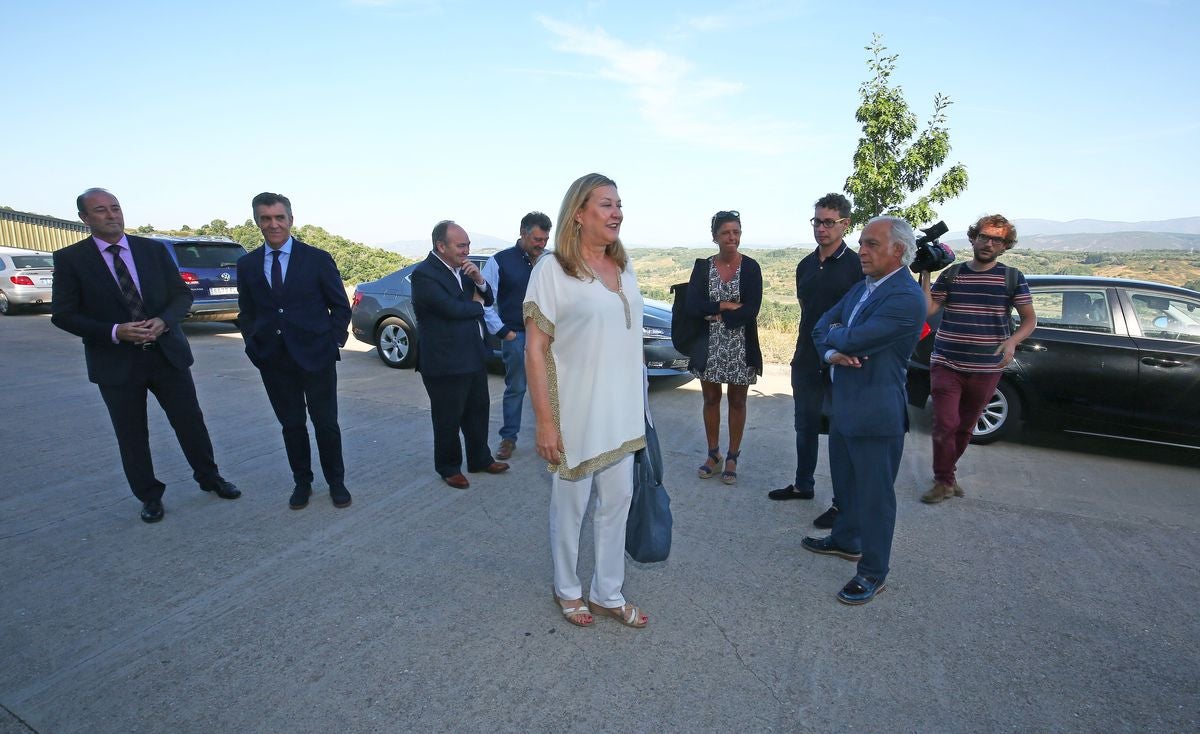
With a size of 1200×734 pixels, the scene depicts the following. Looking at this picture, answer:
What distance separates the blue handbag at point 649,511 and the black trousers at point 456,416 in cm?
206

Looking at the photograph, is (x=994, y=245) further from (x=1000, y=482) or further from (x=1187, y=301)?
(x=1187, y=301)

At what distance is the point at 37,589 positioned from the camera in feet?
10.4

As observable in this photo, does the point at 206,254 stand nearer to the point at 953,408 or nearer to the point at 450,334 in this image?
the point at 450,334

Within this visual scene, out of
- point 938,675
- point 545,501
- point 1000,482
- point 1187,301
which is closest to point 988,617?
point 938,675

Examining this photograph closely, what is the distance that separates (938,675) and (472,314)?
3.33 m

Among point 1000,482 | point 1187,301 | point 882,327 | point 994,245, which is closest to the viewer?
point 882,327

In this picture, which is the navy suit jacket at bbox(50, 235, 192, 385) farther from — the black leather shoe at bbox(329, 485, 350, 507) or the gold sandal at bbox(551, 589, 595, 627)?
the gold sandal at bbox(551, 589, 595, 627)

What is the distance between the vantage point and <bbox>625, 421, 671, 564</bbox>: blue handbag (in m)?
2.90

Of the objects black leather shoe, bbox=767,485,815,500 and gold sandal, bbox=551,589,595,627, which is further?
black leather shoe, bbox=767,485,815,500

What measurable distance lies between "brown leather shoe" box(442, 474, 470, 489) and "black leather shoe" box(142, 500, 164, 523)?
5.71 ft

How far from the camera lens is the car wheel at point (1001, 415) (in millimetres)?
5602

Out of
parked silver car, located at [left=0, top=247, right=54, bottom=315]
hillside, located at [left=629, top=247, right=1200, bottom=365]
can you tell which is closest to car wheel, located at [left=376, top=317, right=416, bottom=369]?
hillside, located at [left=629, top=247, right=1200, bottom=365]

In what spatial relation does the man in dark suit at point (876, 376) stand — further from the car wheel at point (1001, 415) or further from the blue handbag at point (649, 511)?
the car wheel at point (1001, 415)

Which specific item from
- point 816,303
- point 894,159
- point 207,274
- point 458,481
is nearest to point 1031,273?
point 894,159
